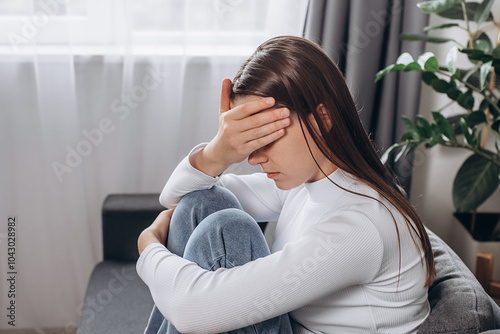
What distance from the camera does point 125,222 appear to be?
71.3 inches

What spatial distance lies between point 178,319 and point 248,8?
4.39 feet

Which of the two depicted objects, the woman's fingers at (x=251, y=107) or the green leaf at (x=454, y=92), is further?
the green leaf at (x=454, y=92)

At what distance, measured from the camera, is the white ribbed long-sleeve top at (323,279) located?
909 mm

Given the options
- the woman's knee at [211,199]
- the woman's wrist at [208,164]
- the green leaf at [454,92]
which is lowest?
the woman's knee at [211,199]

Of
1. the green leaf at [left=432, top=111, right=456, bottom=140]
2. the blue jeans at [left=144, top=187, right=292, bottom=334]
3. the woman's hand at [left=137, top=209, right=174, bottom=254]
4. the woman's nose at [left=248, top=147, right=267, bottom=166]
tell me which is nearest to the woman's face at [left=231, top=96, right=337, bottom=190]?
the woman's nose at [left=248, top=147, right=267, bottom=166]

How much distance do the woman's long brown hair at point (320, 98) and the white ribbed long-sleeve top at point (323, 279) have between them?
0.09 feet

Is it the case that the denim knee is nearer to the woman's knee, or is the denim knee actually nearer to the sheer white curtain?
the woman's knee

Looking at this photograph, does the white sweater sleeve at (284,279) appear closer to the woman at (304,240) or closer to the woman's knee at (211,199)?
the woman at (304,240)

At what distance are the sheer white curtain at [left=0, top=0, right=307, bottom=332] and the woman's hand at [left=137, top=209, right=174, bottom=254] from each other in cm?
85

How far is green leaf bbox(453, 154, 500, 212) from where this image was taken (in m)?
1.71

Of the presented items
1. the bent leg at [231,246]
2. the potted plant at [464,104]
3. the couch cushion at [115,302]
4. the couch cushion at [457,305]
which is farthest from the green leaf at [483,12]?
the couch cushion at [115,302]

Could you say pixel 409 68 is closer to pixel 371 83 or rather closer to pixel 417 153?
pixel 371 83

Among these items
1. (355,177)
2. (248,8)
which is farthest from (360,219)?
(248,8)

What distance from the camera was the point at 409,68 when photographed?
62.0 inches
